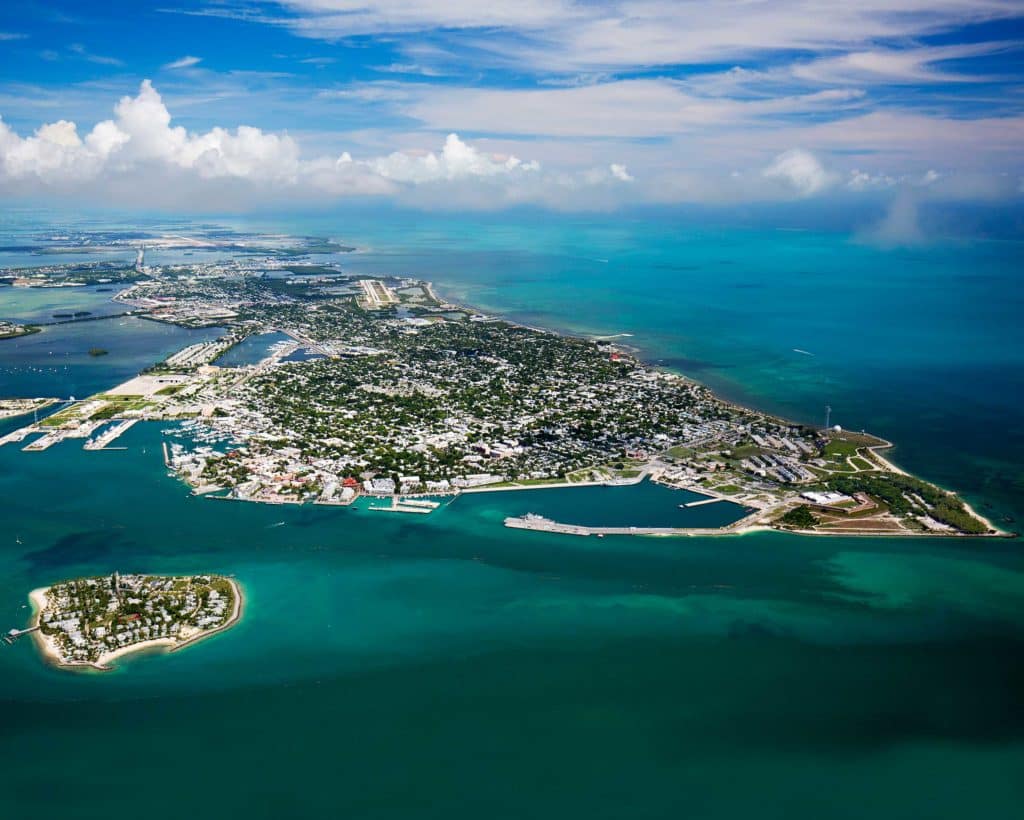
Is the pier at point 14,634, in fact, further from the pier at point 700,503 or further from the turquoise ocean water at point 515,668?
the pier at point 700,503

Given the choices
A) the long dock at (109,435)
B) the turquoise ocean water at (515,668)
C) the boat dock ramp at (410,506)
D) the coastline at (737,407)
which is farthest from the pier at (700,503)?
the long dock at (109,435)

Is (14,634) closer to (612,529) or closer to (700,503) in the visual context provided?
(612,529)

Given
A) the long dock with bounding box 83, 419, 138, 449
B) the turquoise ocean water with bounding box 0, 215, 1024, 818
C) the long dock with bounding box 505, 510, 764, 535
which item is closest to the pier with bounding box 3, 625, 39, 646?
the turquoise ocean water with bounding box 0, 215, 1024, 818

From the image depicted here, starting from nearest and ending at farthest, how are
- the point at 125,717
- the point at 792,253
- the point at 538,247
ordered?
the point at 125,717
the point at 792,253
the point at 538,247

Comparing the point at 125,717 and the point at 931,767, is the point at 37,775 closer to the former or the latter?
the point at 125,717

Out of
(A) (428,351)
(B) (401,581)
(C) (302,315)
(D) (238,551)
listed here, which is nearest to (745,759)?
(B) (401,581)

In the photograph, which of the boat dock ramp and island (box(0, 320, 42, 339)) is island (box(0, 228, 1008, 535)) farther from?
island (box(0, 320, 42, 339))
